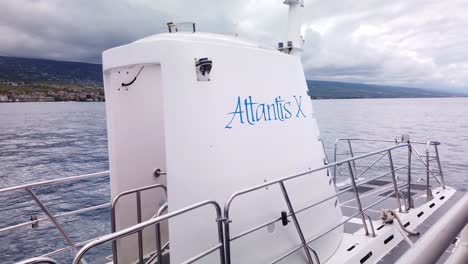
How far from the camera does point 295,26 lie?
4699 millimetres

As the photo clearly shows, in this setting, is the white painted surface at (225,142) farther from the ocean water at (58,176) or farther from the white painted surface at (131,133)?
the ocean water at (58,176)

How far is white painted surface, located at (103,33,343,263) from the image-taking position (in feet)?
9.48

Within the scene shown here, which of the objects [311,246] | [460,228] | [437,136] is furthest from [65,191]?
[437,136]

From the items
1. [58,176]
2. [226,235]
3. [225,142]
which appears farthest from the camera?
[58,176]

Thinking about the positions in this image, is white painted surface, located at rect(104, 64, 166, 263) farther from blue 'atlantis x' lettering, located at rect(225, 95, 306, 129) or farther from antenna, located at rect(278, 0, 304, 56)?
antenna, located at rect(278, 0, 304, 56)

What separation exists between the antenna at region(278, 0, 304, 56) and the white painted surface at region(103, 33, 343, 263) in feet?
1.72

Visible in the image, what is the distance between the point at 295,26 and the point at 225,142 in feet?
7.76

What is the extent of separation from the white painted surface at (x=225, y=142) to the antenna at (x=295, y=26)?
20.7 inches

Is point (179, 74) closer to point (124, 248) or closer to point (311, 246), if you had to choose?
point (124, 248)

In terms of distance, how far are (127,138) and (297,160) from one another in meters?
1.79

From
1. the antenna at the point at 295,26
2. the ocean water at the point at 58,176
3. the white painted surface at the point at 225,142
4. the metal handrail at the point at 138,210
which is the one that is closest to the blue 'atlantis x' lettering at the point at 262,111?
the white painted surface at the point at 225,142

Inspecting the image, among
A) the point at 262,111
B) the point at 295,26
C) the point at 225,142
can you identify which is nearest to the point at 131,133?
→ the point at 225,142

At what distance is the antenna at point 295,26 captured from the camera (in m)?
4.47

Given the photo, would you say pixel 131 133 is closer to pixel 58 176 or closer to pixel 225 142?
pixel 225 142
